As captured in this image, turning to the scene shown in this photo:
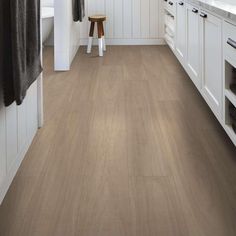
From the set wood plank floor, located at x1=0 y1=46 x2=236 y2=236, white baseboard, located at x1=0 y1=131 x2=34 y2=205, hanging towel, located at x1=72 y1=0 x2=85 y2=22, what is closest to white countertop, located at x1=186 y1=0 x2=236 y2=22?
wood plank floor, located at x1=0 y1=46 x2=236 y2=236

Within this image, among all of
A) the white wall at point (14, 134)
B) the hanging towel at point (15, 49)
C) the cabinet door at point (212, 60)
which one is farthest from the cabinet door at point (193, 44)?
the hanging towel at point (15, 49)

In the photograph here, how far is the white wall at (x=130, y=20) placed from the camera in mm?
5812

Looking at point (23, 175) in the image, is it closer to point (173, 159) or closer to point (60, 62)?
point (173, 159)

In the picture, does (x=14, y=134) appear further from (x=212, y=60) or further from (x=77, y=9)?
(x=77, y=9)

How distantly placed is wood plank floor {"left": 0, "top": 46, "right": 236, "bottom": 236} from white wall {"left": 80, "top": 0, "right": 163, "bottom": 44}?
2.49 metres

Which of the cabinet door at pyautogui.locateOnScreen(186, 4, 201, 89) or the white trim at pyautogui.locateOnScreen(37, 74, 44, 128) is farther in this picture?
the cabinet door at pyautogui.locateOnScreen(186, 4, 201, 89)

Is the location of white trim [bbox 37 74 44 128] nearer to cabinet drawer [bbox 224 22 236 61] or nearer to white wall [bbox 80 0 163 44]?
cabinet drawer [bbox 224 22 236 61]

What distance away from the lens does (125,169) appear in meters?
2.07

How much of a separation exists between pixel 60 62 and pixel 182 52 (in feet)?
4.18

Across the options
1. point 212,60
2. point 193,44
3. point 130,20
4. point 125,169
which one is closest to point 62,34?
point 193,44

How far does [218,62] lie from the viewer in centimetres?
233

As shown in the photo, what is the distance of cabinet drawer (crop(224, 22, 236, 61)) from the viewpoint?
193 centimetres

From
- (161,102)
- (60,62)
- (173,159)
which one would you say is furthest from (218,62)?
(60,62)

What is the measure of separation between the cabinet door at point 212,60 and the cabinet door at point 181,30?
86 centimetres
